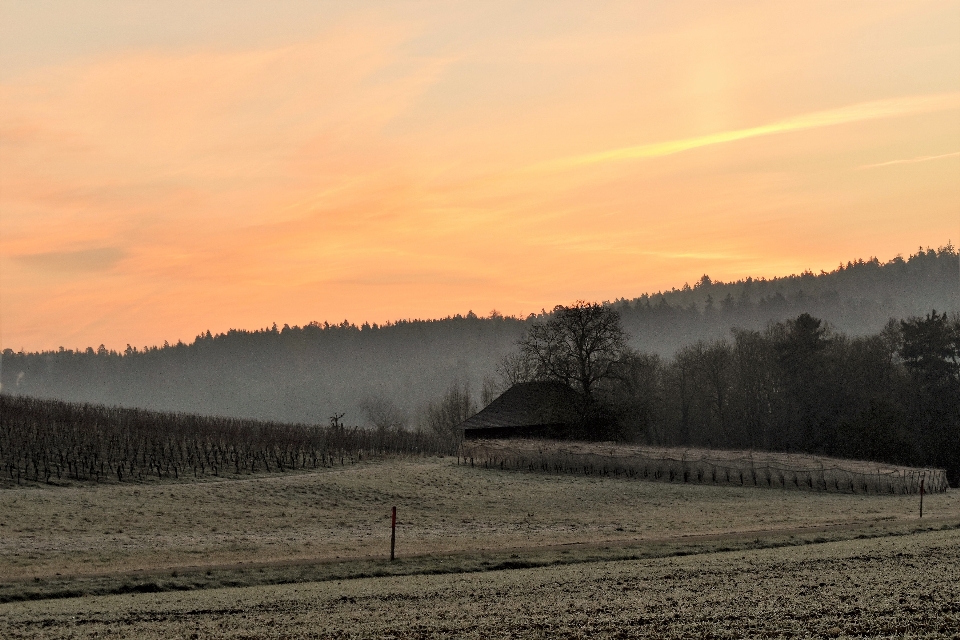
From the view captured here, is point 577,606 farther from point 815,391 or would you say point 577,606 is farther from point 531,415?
point 815,391

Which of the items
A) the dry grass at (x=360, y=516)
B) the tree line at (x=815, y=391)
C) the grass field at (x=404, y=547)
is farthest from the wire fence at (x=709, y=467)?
the tree line at (x=815, y=391)

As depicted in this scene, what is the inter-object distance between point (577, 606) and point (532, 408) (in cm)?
6000

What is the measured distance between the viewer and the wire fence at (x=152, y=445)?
5209cm

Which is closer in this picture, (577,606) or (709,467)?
(577,606)

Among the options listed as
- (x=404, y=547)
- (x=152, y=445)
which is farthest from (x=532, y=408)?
(x=404, y=547)

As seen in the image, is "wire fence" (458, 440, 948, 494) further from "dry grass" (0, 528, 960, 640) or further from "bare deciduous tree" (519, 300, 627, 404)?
"dry grass" (0, 528, 960, 640)

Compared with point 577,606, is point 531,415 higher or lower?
higher

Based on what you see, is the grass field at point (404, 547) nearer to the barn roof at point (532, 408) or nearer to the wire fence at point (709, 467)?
the wire fence at point (709, 467)

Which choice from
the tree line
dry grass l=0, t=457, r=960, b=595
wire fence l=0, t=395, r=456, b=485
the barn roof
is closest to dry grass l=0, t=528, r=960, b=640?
dry grass l=0, t=457, r=960, b=595

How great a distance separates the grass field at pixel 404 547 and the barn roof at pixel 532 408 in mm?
21968

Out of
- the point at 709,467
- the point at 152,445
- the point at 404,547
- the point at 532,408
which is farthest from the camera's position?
the point at 532,408

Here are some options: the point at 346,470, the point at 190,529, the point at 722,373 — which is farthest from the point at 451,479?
the point at 722,373

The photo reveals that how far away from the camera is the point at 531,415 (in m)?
79.5

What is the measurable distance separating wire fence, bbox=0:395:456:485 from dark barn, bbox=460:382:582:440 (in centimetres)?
353
